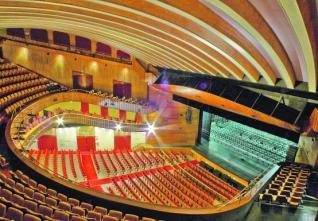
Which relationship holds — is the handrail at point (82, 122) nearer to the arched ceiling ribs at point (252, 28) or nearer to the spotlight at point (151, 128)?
the spotlight at point (151, 128)

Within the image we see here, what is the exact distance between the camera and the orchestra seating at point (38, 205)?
451cm

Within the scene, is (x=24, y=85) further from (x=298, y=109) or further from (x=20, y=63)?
(x=298, y=109)

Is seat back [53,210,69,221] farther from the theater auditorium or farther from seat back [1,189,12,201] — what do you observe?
seat back [1,189,12,201]

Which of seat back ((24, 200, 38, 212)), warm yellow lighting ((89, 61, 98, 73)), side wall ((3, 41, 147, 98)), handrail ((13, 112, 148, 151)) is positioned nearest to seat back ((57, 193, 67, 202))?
seat back ((24, 200, 38, 212))

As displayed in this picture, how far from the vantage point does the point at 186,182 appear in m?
12.0

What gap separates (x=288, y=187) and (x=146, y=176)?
22.0 feet

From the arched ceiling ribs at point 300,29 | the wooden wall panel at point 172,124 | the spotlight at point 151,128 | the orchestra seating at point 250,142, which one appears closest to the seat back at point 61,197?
the arched ceiling ribs at point 300,29

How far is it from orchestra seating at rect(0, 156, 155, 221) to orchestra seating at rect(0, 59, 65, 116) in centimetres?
498

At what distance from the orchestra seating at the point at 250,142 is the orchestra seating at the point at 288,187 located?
87.3 inches

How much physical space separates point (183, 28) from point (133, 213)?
4.31 metres

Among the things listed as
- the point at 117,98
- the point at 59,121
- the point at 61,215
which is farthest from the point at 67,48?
the point at 61,215

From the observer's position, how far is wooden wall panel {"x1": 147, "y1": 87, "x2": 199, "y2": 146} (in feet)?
54.7

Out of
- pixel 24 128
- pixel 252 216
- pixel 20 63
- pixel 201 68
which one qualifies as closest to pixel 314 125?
pixel 252 216

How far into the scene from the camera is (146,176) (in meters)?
12.7
